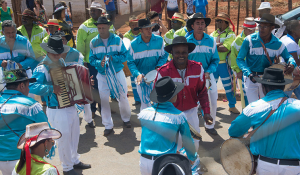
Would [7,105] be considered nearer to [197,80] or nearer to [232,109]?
[197,80]

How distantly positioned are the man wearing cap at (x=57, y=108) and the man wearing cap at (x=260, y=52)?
3.16 metres

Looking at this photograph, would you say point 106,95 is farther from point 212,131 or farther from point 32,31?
point 32,31

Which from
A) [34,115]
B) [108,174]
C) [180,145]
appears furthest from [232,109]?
[34,115]

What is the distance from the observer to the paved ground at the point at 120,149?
5309 mm

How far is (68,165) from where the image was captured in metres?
5.06

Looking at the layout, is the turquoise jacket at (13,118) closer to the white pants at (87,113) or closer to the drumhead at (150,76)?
the drumhead at (150,76)

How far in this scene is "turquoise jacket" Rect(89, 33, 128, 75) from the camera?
649cm

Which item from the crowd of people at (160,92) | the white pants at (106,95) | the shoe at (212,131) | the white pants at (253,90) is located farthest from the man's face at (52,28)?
the white pants at (253,90)

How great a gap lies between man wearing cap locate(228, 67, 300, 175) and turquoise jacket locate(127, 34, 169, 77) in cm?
316

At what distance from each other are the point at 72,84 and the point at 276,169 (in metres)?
3.18

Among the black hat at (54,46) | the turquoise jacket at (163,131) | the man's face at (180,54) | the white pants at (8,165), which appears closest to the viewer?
the turquoise jacket at (163,131)

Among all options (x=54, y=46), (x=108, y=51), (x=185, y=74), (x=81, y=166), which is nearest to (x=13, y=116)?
(x=54, y=46)

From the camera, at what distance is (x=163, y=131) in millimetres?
3389

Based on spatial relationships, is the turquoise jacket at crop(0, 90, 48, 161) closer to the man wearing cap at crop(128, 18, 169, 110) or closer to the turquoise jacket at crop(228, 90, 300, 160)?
the turquoise jacket at crop(228, 90, 300, 160)
